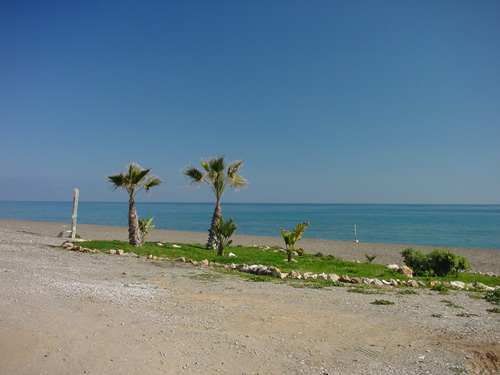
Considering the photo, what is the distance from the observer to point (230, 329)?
587 cm

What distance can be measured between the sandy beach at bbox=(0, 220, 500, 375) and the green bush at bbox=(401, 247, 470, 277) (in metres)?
3.28

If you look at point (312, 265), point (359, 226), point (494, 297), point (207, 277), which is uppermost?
point (494, 297)

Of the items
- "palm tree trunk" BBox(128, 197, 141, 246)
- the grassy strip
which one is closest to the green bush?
the grassy strip

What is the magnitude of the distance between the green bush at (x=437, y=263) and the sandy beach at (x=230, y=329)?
328 centimetres

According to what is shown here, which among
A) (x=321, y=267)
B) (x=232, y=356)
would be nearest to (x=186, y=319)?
(x=232, y=356)

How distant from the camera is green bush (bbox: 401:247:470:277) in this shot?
40.3ft

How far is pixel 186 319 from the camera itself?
20.7 feet

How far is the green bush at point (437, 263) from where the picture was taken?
12289mm

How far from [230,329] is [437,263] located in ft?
31.5

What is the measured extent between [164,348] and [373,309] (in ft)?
14.2

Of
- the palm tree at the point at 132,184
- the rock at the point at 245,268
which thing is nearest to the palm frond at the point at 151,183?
the palm tree at the point at 132,184

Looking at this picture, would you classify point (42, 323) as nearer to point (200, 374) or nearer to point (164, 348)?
point (164, 348)

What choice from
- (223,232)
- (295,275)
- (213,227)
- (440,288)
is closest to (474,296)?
(440,288)

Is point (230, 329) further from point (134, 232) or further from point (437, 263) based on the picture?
point (134, 232)
